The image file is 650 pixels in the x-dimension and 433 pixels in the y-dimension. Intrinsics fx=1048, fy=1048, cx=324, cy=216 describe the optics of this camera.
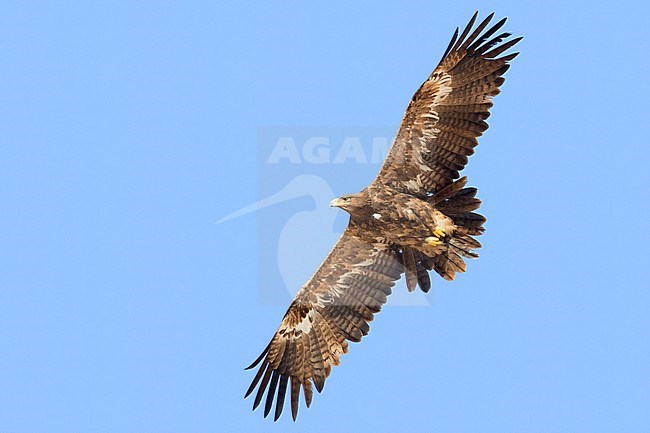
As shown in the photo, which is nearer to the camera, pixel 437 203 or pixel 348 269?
pixel 437 203

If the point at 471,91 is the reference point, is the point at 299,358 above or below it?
below

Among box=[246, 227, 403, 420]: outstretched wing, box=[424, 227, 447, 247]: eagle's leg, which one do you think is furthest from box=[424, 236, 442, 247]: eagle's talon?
box=[246, 227, 403, 420]: outstretched wing

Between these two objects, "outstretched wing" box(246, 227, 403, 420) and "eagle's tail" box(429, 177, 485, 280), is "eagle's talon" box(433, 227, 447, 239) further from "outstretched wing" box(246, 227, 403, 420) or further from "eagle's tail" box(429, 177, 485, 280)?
"outstretched wing" box(246, 227, 403, 420)

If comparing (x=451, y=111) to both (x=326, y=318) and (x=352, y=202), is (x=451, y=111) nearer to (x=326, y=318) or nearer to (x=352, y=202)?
(x=352, y=202)

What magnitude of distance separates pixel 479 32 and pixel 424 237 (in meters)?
3.05

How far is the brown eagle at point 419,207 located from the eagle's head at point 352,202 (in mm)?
14

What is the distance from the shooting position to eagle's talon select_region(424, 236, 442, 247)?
1515 centimetres

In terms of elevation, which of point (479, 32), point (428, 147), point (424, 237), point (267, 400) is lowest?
point (267, 400)

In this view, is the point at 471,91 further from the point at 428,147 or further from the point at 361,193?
the point at 361,193

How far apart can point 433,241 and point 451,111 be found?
189 cm

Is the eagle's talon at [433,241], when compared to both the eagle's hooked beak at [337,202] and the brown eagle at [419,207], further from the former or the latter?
the eagle's hooked beak at [337,202]

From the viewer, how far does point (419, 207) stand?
1506cm

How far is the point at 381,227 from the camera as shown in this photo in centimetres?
1545

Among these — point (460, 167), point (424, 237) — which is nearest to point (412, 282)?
point (424, 237)
